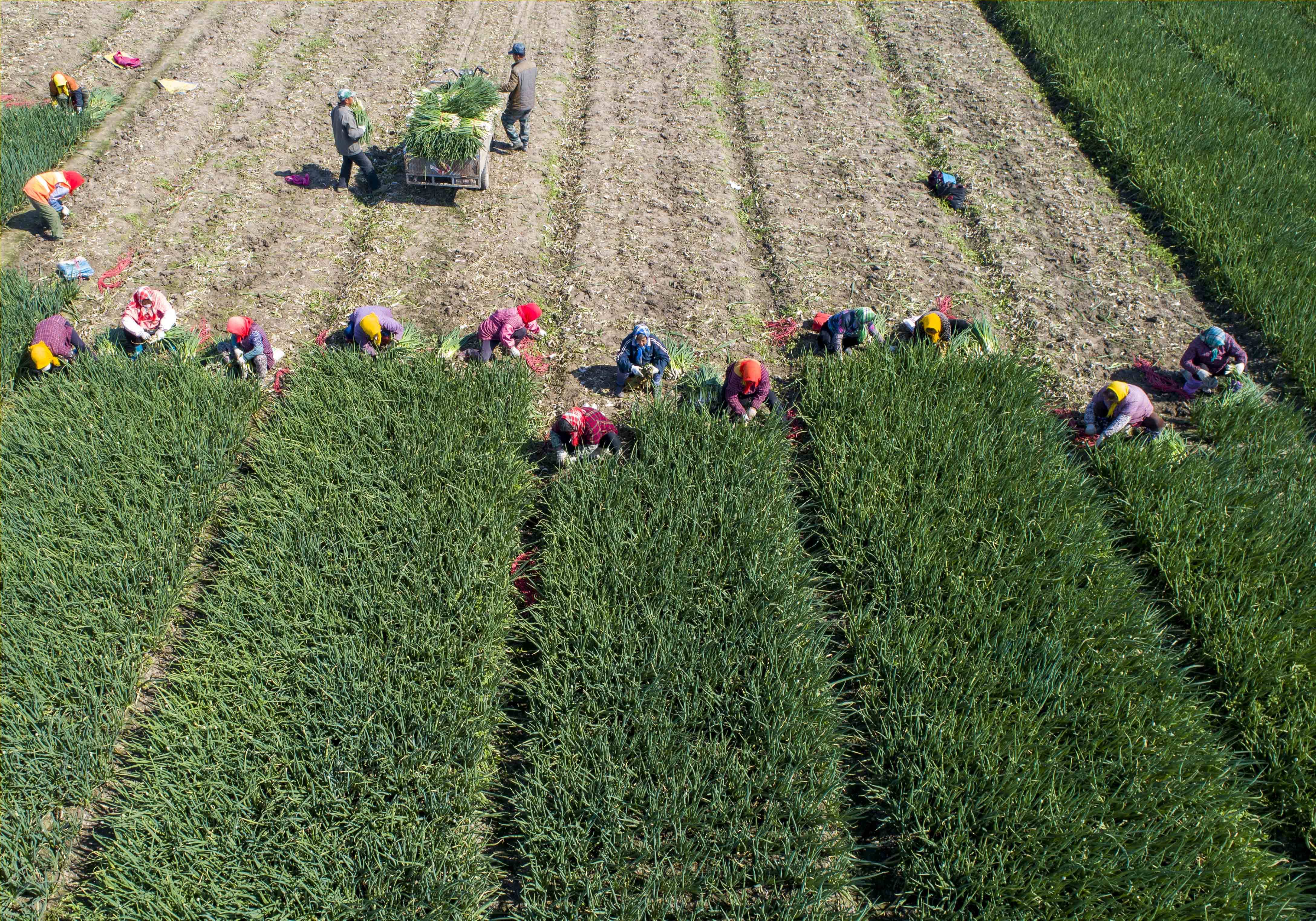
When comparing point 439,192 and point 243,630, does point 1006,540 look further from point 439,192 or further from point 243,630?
point 439,192

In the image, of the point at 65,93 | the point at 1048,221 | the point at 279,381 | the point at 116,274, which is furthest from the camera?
the point at 65,93

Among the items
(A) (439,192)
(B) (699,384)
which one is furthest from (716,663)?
(A) (439,192)

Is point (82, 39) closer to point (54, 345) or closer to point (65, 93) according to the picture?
point (65, 93)

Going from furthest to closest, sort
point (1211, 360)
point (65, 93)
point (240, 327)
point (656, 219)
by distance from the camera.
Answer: point (65, 93), point (656, 219), point (1211, 360), point (240, 327)

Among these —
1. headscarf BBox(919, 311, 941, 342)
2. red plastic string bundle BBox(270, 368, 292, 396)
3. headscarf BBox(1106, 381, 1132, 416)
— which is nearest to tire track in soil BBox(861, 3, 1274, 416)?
headscarf BBox(1106, 381, 1132, 416)

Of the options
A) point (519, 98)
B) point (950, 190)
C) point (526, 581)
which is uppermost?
point (519, 98)

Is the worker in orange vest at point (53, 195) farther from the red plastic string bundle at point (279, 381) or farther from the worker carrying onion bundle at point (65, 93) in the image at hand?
the red plastic string bundle at point (279, 381)

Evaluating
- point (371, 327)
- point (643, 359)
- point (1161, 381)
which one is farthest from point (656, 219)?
point (1161, 381)

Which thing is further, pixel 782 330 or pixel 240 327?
pixel 782 330
